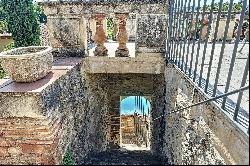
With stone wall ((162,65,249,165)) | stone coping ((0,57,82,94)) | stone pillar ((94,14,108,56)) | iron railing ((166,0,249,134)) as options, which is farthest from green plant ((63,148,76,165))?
stone pillar ((94,14,108,56))

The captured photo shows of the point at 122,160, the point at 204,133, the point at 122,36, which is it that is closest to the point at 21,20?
the point at 122,36

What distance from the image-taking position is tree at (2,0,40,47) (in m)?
11.8

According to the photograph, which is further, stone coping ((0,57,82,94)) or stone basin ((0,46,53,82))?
stone basin ((0,46,53,82))

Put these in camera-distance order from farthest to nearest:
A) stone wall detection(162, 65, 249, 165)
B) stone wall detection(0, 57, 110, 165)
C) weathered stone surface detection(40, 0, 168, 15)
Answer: weathered stone surface detection(40, 0, 168, 15) < stone wall detection(0, 57, 110, 165) < stone wall detection(162, 65, 249, 165)

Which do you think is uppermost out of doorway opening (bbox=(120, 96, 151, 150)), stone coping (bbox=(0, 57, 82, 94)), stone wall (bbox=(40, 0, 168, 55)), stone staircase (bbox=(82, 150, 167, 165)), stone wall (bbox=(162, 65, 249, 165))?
stone wall (bbox=(40, 0, 168, 55))

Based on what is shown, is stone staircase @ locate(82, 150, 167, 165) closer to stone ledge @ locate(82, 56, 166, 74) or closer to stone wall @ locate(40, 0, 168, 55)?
stone ledge @ locate(82, 56, 166, 74)

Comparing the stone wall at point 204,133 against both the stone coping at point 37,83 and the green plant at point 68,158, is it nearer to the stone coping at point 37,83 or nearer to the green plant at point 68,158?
the green plant at point 68,158

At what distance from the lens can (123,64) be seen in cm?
560

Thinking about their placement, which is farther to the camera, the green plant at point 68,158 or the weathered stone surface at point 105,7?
the weathered stone surface at point 105,7

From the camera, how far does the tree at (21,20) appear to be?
38.8 ft

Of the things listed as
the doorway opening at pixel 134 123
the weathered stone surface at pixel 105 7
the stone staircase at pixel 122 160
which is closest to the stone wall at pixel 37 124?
the stone staircase at pixel 122 160

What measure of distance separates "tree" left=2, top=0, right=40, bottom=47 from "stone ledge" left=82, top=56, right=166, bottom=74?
7.70m

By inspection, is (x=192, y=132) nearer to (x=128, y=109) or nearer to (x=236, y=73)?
(x=236, y=73)

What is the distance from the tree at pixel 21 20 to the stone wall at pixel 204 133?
9.58 metres
